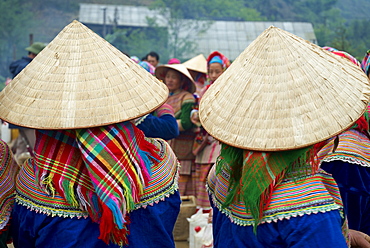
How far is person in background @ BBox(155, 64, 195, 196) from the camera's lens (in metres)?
5.19

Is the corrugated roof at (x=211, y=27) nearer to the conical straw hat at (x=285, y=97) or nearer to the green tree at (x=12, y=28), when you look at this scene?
the green tree at (x=12, y=28)

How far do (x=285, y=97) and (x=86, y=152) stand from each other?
945mm

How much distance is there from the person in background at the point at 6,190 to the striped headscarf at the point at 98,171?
275 mm

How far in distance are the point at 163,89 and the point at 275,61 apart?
717 millimetres

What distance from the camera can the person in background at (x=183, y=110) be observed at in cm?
519

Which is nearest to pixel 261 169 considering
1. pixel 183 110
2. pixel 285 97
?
pixel 285 97

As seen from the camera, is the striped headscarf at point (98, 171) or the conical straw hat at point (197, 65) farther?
the conical straw hat at point (197, 65)

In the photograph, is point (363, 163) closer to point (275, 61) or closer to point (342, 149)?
point (342, 149)

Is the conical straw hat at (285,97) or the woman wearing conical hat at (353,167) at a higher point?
the conical straw hat at (285,97)

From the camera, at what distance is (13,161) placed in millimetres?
2602

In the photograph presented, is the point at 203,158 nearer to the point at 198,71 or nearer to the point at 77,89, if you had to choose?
the point at 198,71

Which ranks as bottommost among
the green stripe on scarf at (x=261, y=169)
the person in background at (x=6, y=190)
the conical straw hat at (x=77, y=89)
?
the person in background at (x=6, y=190)

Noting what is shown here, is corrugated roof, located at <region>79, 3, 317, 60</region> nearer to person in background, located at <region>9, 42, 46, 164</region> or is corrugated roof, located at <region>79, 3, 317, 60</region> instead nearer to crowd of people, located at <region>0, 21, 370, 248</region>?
person in background, located at <region>9, 42, 46, 164</region>

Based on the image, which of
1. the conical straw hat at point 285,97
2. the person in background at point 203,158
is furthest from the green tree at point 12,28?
the conical straw hat at point 285,97
